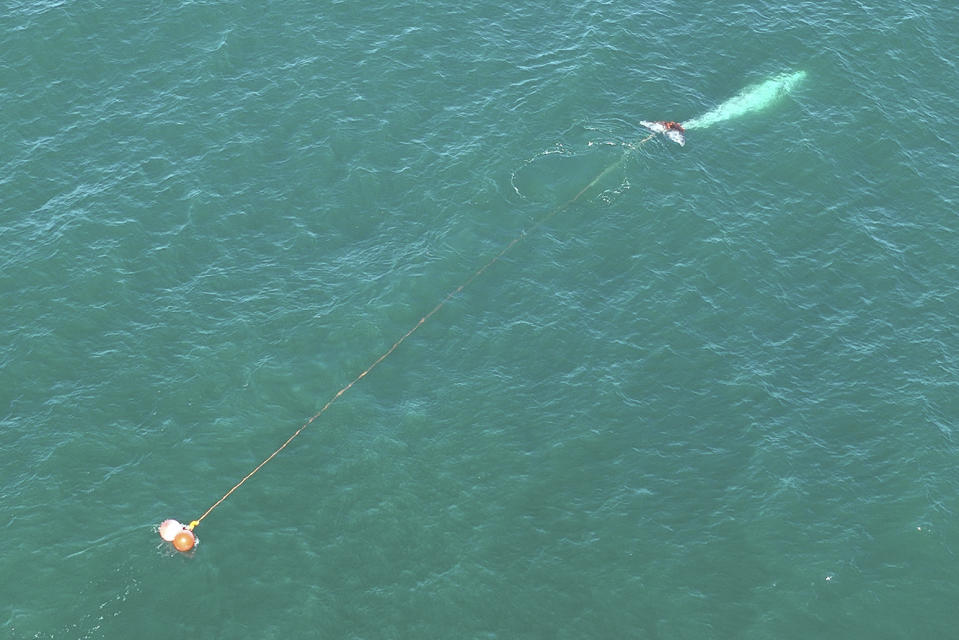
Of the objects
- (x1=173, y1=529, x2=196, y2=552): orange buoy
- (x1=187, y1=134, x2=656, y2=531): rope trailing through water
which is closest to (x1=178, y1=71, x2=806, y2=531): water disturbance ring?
(x1=187, y1=134, x2=656, y2=531): rope trailing through water

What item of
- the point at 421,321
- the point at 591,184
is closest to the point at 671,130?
the point at 591,184

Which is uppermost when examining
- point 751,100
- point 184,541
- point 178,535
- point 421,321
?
point 751,100

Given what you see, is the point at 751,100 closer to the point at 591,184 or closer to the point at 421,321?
the point at 591,184

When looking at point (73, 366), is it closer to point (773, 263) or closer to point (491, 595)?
point (491, 595)

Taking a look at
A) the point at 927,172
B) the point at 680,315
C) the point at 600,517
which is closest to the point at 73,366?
the point at 600,517

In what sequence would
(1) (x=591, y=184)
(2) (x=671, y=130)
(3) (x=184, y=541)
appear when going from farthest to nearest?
(2) (x=671, y=130) → (1) (x=591, y=184) → (3) (x=184, y=541)

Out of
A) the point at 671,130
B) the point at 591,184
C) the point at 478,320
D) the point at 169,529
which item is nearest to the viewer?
the point at 169,529

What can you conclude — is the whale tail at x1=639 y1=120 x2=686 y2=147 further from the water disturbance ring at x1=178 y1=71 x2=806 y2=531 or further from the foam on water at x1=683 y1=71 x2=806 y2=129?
the foam on water at x1=683 y1=71 x2=806 y2=129

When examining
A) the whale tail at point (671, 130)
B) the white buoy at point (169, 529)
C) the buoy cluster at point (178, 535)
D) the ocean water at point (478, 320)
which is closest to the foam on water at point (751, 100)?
the ocean water at point (478, 320)
